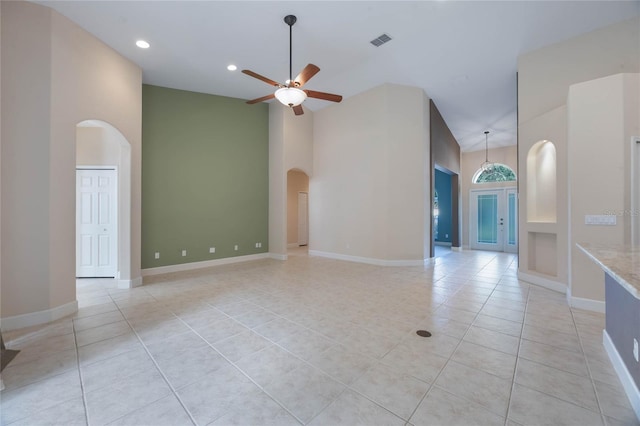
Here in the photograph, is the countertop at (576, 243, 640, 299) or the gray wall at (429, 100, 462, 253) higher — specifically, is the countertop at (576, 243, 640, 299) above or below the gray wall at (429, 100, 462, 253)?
below

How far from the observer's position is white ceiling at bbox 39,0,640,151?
141 inches

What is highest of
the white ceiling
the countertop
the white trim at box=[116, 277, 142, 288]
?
the white ceiling

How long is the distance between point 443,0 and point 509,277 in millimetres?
4931

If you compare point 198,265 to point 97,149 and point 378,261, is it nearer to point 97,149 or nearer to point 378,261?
point 97,149

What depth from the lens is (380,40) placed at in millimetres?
4398

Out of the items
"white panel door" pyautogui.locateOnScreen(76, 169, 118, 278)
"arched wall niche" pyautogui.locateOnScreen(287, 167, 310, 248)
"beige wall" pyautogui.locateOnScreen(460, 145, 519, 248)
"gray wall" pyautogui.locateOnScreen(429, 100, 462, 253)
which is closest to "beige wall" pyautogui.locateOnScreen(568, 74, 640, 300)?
"gray wall" pyautogui.locateOnScreen(429, 100, 462, 253)

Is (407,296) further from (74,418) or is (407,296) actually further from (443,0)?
(443,0)

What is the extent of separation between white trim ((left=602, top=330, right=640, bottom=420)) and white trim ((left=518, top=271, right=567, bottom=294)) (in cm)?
196

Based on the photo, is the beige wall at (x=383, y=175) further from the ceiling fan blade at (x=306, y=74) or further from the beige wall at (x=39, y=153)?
the beige wall at (x=39, y=153)

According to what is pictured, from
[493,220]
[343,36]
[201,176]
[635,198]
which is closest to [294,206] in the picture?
[201,176]

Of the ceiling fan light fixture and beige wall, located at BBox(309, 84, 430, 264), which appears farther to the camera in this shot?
beige wall, located at BBox(309, 84, 430, 264)

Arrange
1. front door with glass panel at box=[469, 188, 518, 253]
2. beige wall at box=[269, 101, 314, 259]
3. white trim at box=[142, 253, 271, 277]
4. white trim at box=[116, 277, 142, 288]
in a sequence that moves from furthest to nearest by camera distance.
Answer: front door with glass panel at box=[469, 188, 518, 253] < beige wall at box=[269, 101, 314, 259] < white trim at box=[142, 253, 271, 277] < white trim at box=[116, 277, 142, 288]

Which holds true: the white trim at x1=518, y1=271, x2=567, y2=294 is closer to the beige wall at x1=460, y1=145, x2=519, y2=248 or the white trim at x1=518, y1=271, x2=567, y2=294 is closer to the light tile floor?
the light tile floor

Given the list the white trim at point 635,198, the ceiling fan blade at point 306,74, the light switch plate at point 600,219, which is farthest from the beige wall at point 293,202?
the white trim at point 635,198
